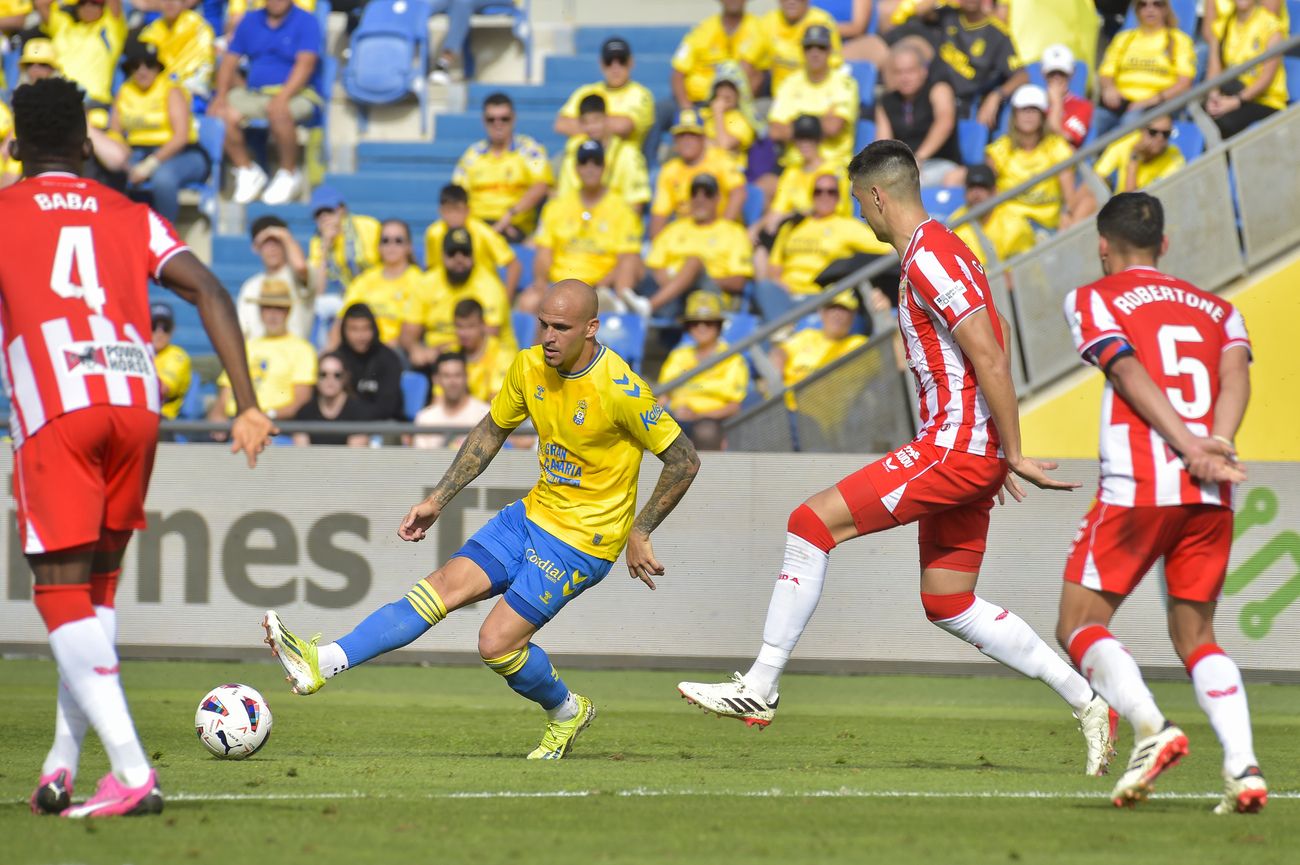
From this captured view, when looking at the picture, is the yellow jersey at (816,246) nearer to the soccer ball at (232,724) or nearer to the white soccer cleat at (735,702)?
the white soccer cleat at (735,702)

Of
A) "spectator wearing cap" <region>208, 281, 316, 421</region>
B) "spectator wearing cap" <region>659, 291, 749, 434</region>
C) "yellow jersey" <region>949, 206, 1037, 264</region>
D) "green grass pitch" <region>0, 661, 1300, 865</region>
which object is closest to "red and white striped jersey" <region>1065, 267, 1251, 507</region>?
"green grass pitch" <region>0, 661, 1300, 865</region>

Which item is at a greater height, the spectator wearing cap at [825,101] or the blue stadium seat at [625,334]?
the spectator wearing cap at [825,101]

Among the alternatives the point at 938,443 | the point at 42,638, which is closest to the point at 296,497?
the point at 42,638

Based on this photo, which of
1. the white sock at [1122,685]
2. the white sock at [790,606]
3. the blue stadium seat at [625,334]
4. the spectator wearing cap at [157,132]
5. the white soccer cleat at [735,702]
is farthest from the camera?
the spectator wearing cap at [157,132]

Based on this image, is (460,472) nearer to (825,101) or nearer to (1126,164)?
(1126,164)

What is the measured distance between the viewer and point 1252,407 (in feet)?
43.8

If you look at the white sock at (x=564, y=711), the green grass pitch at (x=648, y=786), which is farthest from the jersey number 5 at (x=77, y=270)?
the white sock at (x=564, y=711)

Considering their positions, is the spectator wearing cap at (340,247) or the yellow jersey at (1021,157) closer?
the yellow jersey at (1021,157)

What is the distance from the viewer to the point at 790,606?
7.32 meters

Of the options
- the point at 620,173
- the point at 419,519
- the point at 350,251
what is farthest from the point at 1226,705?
the point at 350,251

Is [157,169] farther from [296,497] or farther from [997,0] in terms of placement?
[997,0]

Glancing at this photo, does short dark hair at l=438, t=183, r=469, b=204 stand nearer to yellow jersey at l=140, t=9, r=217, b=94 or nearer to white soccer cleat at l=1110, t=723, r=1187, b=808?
yellow jersey at l=140, t=9, r=217, b=94

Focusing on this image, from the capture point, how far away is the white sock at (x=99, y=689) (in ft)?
17.6

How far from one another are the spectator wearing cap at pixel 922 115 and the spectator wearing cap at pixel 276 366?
18.2 feet
